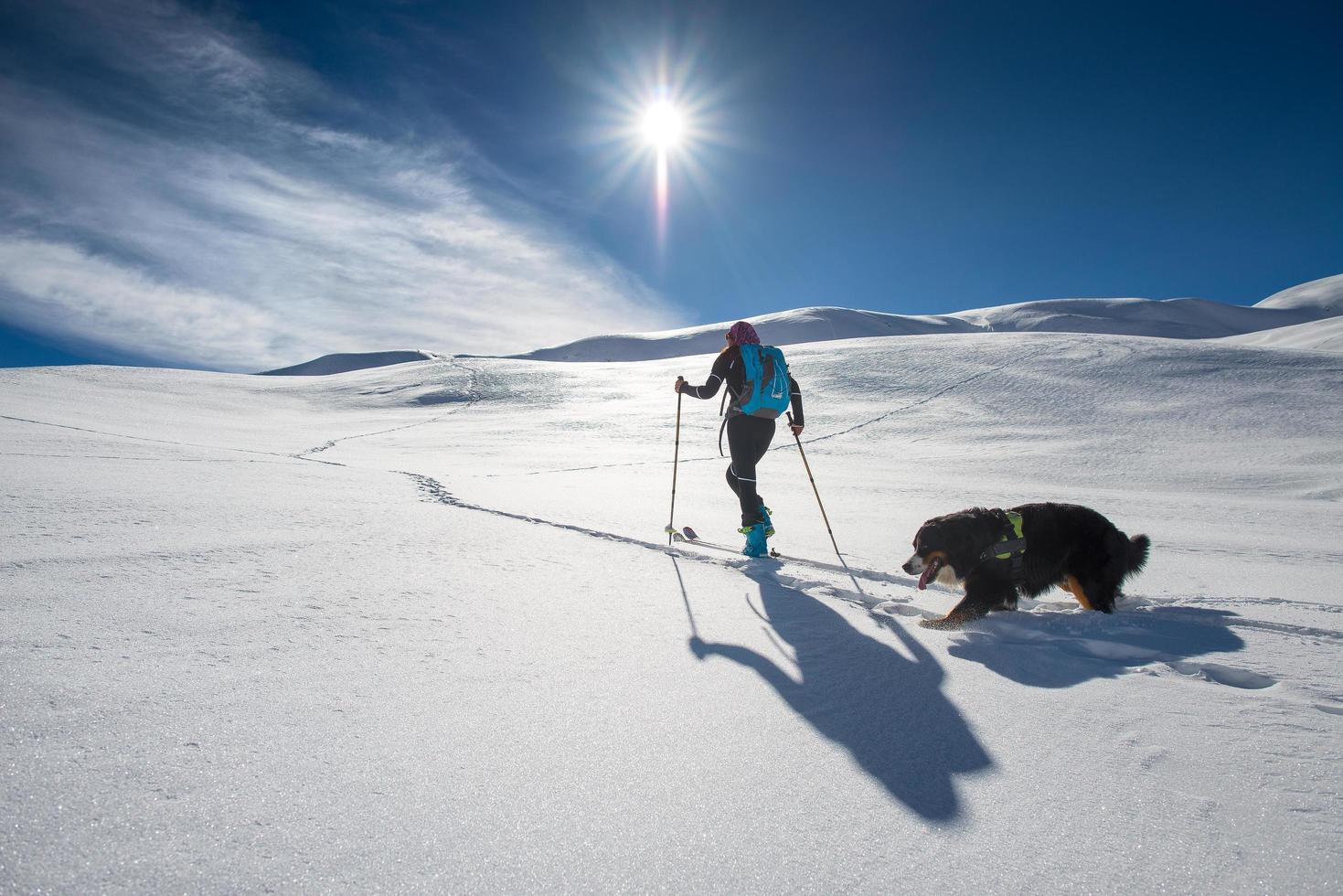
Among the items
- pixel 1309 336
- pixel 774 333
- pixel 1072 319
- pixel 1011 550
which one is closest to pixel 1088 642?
pixel 1011 550

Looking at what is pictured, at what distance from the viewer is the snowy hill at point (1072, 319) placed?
9325 centimetres

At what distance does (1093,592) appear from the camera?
3.16 m

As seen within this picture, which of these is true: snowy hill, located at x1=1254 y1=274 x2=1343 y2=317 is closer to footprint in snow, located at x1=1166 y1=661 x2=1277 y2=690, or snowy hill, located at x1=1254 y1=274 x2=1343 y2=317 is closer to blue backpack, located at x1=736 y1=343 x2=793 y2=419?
blue backpack, located at x1=736 y1=343 x2=793 y2=419

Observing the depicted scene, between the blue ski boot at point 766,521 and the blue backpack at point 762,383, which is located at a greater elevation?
the blue backpack at point 762,383

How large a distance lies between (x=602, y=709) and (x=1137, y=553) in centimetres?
327

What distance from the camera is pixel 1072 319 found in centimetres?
9856

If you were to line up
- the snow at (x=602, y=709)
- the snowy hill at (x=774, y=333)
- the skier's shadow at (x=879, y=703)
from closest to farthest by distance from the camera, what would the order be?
1. the snow at (x=602, y=709)
2. the skier's shadow at (x=879, y=703)
3. the snowy hill at (x=774, y=333)

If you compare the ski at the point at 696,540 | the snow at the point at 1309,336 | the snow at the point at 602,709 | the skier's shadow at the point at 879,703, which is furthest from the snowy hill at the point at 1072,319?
the skier's shadow at the point at 879,703

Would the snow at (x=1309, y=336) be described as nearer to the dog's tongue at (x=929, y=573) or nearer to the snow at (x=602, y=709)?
the snow at (x=602, y=709)

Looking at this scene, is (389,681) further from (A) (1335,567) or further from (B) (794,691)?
(A) (1335,567)

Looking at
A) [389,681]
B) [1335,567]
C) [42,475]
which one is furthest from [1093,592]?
[42,475]

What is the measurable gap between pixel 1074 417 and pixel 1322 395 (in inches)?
169

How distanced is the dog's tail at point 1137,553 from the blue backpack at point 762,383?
93.6 inches

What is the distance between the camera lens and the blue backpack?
483 cm
